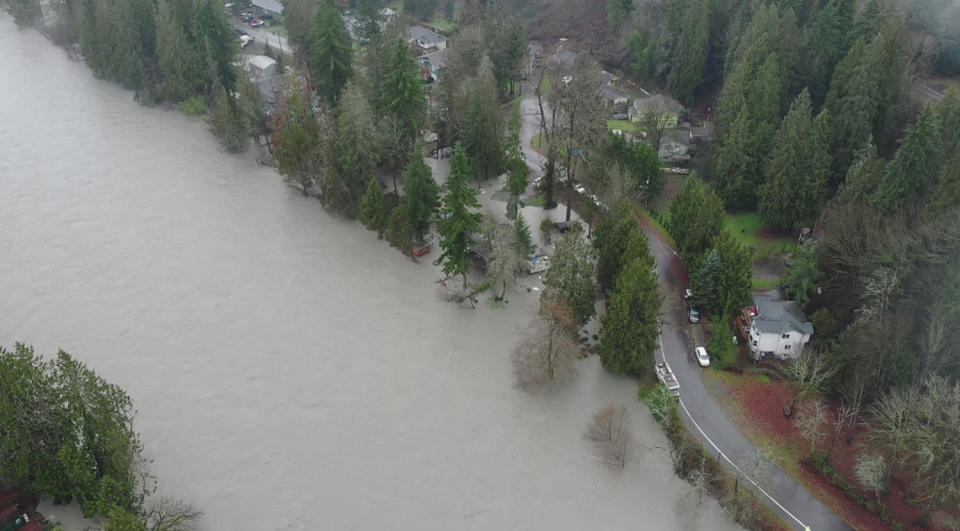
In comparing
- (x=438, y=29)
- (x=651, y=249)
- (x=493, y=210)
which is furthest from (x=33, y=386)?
(x=438, y=29)

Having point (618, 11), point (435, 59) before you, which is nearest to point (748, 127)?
point (618, 11)

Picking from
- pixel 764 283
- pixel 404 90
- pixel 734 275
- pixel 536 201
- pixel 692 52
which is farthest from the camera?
pixel 692 52

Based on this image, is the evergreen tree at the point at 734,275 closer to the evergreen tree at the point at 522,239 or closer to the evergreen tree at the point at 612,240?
the evergreen tree at the point at 612,240

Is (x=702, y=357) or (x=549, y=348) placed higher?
(x=549, y=348)

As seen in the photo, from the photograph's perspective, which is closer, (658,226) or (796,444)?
(796,444)

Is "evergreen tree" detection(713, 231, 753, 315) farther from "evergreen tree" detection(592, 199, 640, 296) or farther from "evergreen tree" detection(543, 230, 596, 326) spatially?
"evergreen tree" detection(543, 230, 596, 326)

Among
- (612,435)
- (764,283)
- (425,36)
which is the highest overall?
(425,36)

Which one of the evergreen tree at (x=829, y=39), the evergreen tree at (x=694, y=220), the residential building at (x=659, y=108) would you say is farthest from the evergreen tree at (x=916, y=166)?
the residential building at (x=659, y=108)

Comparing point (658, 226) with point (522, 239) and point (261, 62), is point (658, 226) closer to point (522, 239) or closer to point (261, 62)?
point (522, 239)

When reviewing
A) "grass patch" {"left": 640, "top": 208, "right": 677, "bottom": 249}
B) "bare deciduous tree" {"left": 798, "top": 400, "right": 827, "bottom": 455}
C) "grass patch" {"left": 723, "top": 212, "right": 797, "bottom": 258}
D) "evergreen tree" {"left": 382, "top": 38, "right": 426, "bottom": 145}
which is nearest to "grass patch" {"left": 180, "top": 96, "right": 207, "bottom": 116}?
"evergreen tree" {"left": 382, "top": 38, "right": 426, "bottom": 145}

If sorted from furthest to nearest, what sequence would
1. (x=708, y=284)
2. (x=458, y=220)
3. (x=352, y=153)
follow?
(x=352, y=153) < (x=458, y=220) < (x=708, y=284)
